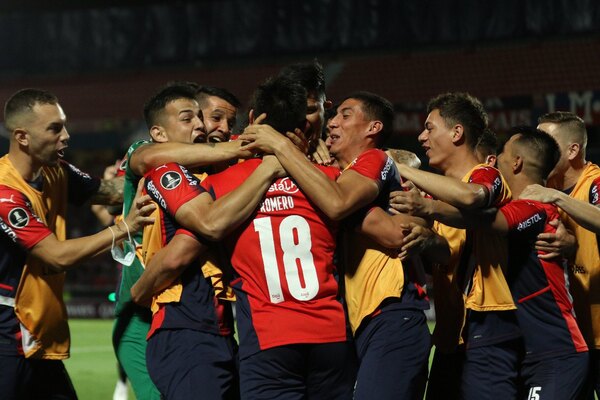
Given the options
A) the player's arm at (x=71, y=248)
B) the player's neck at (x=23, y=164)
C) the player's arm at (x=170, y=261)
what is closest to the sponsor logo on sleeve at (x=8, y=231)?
the player's arm at (x=71, y=248)

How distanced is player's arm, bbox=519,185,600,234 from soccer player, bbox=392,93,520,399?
158 millimetres

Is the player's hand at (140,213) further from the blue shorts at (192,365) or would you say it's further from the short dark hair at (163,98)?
the short dark hair at (163,98)

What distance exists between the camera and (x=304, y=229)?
4.57 m

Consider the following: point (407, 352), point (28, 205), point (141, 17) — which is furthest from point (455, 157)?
point (141, 17)

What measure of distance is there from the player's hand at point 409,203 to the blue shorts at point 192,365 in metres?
1.07

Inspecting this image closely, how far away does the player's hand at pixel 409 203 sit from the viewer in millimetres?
4812

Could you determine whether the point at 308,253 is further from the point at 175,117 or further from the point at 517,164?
the point at 517,164

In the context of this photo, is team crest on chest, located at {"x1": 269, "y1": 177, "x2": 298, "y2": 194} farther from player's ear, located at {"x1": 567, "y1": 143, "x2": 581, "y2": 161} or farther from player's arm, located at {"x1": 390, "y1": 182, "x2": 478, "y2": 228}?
player's ear, located at {"x1": 567, "y1": 143, "x2": 581, "y2": 161}

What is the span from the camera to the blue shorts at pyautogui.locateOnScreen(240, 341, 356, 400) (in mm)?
4457

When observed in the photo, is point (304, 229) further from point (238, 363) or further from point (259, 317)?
point (238, 363)

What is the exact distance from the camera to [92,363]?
12828 mm

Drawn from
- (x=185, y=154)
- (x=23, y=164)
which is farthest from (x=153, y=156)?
(x=23, y=164)

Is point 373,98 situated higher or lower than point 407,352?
higher

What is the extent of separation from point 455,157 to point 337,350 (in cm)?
171
